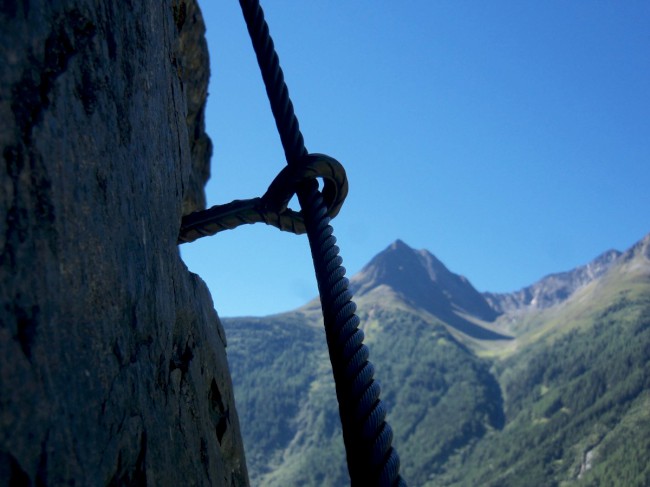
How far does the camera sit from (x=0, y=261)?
4.87 ft

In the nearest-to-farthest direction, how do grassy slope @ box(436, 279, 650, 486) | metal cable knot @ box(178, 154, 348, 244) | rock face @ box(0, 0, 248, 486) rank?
rock face @ box(0, 0, 248, 486)
metal cable knot @ box(178, 154, 348, 244)
grassy slope @ box(436, 279, 650, 486)

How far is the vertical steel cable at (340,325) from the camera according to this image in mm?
2100

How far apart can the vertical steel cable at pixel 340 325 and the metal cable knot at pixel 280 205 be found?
6 centimetres

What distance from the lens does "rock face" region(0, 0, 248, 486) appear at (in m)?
1.54

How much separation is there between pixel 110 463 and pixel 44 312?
0.47 metres

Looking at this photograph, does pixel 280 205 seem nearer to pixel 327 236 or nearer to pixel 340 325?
pixel 327 236

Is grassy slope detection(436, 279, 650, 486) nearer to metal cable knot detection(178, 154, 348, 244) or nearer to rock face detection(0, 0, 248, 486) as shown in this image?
metal cable knot detection(178, 154, 348, 244)

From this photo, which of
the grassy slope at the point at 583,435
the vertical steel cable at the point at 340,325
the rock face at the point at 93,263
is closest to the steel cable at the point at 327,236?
the vertical steel cable at the point at 340,325

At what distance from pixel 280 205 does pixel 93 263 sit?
Answer: 5.59 feet

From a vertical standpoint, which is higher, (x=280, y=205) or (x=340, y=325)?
(x=280, y=205)

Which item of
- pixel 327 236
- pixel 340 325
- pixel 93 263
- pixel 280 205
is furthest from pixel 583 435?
pixel 93 263

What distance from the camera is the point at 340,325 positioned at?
8.32 ft

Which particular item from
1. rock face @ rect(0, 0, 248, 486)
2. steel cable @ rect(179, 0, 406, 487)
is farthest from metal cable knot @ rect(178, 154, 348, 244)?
rock face @ rect(0, 0, 248, 486)

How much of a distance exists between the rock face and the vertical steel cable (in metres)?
0.49
